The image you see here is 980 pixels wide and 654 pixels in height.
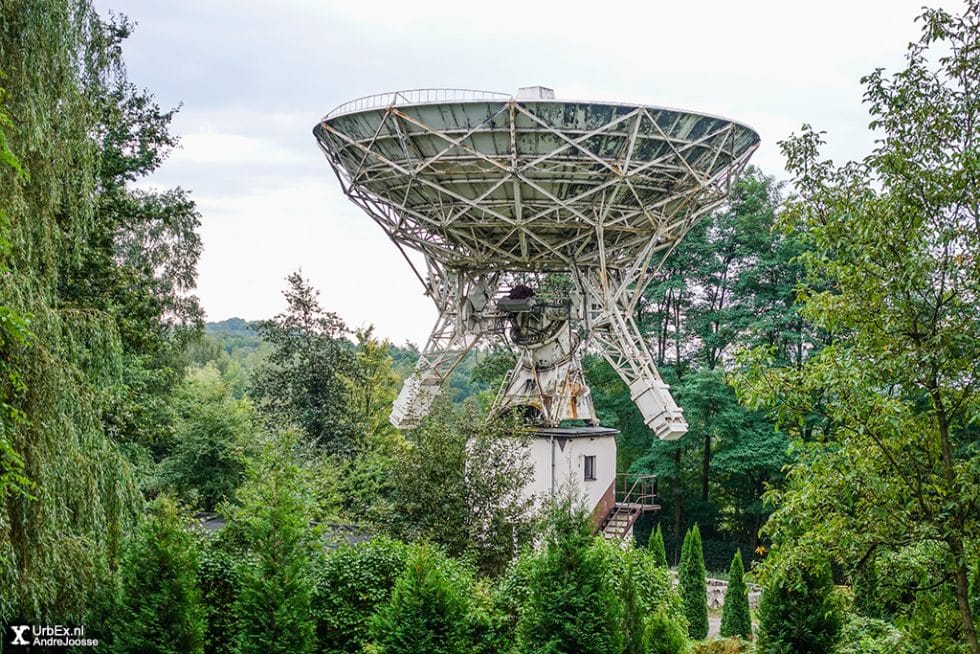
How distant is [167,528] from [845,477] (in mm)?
7265

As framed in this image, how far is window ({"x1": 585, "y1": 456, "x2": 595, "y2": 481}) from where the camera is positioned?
2258 cm

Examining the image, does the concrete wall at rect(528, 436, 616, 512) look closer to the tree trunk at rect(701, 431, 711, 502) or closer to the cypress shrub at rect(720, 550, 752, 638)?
the cypress shrub at rect(720, 550, 752, 638)

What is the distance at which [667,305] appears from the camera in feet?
115

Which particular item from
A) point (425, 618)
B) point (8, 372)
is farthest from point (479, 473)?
point (8, 372)

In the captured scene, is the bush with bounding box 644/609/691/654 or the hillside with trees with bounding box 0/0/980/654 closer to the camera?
the hillside with trees with bounding box 0/0/980/654

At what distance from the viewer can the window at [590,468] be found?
2258 centimetres

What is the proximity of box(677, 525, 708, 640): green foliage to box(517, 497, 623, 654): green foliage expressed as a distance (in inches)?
520

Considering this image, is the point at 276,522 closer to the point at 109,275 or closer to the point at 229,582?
the point at 229,582

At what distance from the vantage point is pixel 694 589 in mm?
22969

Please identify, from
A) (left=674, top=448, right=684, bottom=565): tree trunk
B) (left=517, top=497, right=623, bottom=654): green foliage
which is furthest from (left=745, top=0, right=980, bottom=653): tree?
(left=674, top=448, right=684, bottom=565): tree trunk

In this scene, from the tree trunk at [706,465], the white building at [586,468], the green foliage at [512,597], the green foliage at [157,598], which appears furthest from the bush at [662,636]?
the tree trunk at [706,465]

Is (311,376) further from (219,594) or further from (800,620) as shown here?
(800,620)

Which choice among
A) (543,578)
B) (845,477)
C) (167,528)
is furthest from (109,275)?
(845,477)

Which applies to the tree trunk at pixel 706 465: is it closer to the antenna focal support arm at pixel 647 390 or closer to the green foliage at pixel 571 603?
the antenna focal support arm at pixel 647 390
